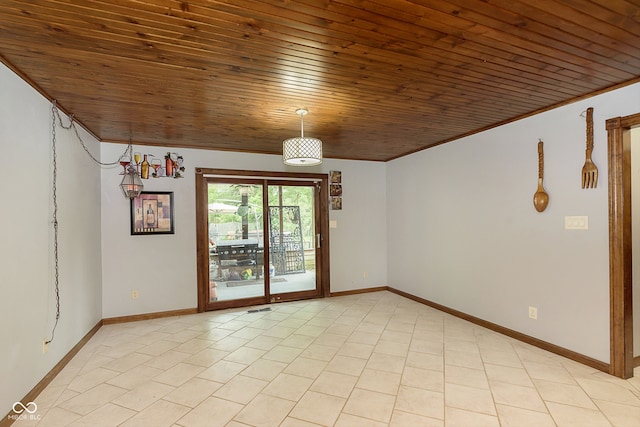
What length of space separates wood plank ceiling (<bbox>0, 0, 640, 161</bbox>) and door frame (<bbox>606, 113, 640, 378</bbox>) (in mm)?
466

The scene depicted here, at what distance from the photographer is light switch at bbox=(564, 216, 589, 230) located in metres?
2.82

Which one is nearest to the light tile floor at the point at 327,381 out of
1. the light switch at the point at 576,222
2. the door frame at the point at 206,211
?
the door frame at the point at 206,211

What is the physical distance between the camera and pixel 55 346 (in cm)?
278

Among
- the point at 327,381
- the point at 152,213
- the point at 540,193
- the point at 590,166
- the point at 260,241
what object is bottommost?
the point at 327,381

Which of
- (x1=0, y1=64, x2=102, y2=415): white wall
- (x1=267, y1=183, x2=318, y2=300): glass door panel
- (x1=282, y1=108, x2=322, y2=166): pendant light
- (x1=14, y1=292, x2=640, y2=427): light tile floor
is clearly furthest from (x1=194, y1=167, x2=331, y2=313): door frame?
(x1=282, y1=108, x2=322, y2=166): pendant light

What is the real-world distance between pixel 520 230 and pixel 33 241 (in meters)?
4.40

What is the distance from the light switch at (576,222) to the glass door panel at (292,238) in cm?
337

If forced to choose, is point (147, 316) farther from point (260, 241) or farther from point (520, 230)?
point (520, 230)

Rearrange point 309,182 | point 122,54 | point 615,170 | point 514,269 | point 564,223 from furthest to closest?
point 309,182, point 514,269, point 564,223, point 615,170, point 122,54

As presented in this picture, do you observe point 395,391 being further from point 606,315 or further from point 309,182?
point 309,182

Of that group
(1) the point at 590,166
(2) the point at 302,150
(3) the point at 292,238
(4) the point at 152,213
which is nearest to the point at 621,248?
(1) the point at 590,166

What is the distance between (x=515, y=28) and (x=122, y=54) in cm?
233

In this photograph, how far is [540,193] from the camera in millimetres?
3133

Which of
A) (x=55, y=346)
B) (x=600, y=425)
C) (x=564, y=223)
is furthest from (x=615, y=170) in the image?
(x=55, y=346)
